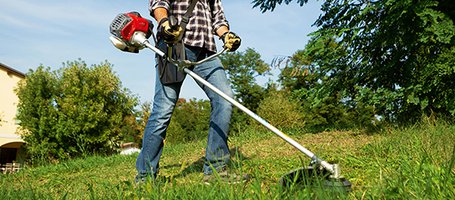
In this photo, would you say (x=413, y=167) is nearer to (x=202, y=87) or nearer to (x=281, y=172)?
(x=281, y=172)

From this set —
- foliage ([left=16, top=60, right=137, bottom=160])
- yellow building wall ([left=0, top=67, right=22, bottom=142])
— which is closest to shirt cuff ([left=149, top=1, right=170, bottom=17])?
foliage ([left=16, top=60, right=137, bottom=160])

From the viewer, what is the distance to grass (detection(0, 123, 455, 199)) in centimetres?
177

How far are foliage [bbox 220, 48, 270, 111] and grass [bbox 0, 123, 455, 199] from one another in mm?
28315

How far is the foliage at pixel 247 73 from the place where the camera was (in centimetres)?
3559

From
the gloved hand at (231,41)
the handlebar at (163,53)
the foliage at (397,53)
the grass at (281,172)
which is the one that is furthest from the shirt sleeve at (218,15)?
the foliage at (397,53)

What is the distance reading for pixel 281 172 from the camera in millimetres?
3281

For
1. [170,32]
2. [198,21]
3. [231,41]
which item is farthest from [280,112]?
[170,32]

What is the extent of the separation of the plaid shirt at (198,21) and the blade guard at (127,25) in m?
0.13

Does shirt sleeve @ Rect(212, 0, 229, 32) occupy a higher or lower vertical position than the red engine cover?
higher

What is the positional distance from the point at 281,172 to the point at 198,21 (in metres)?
1.34

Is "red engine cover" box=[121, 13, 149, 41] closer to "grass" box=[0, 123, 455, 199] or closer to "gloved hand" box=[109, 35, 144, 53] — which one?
"gloved hand" box=[109, 35, 144, 53]

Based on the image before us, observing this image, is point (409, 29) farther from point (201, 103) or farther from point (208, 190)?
point (201, 103)

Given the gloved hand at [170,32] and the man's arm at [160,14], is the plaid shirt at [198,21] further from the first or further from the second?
the gloved hand at [170,32]

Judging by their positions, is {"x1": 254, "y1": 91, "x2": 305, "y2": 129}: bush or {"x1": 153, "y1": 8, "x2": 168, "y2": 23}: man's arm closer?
{"x1": 153, "y1": 8, "x2": 168, "y2": 23}: man's arm
